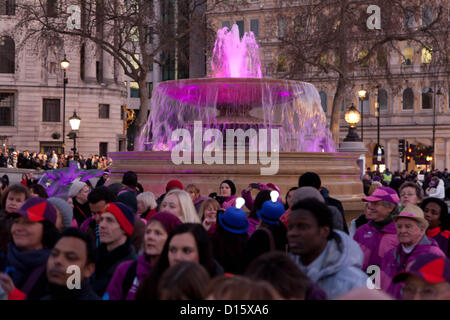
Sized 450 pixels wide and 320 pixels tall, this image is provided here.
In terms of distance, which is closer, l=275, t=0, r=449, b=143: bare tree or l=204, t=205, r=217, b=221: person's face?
l=204, t=205, r=217, b=221: person's face

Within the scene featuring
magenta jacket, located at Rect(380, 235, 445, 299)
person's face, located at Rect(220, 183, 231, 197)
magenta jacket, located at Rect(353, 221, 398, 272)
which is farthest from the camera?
person's face, located at Rect(220, 183, 231, 197)

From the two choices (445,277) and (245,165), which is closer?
(445,277)

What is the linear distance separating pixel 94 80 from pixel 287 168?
154ft

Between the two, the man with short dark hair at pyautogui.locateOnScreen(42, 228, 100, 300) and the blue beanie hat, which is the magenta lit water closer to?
the blue beanie hat

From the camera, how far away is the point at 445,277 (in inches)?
160

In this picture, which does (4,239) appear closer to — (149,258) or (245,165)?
(149,258)

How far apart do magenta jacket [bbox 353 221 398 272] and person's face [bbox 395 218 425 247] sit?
0.76 meters

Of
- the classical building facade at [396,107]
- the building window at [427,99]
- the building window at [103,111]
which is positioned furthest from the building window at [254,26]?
the building window at [103,111]

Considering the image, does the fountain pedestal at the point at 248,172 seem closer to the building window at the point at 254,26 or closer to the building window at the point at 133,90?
the building window at the point at 254,26

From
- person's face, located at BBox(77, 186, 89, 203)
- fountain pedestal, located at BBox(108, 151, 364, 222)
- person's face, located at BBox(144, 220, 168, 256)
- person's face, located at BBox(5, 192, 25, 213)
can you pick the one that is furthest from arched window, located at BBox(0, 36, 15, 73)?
person's face, located at BBox(144, 220, 168, 256)

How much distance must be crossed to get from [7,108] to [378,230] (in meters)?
53.8

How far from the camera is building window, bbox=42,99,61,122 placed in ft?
189

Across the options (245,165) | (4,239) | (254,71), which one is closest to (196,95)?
(245,165)
